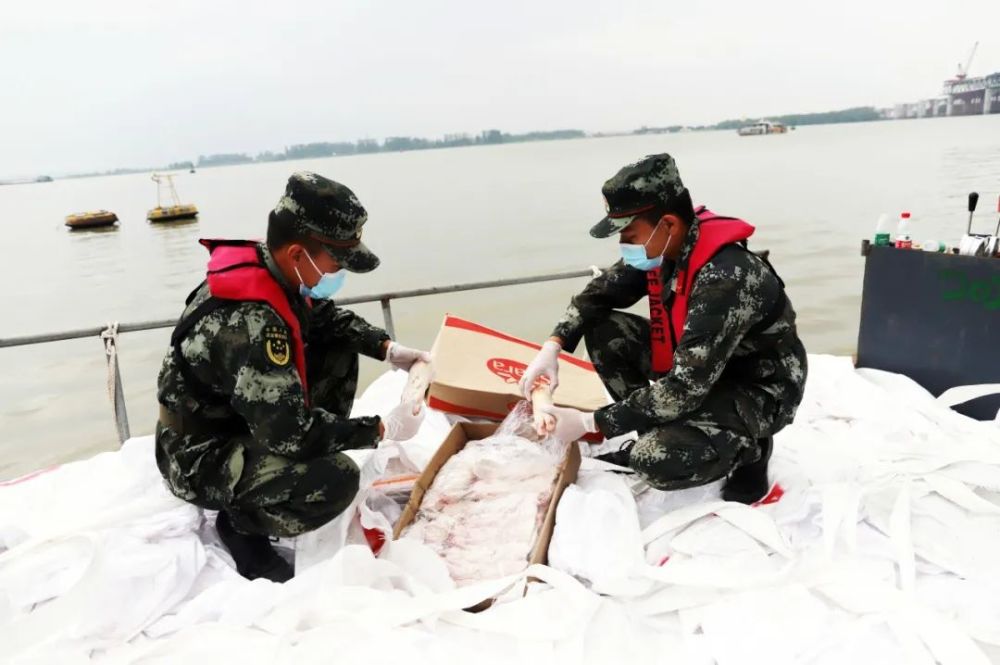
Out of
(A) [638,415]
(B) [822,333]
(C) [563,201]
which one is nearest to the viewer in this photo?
(A) [638,415]

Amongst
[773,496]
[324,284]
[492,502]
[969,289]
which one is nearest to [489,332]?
[492,502]

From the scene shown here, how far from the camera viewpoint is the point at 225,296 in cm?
166

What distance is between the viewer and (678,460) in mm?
1860

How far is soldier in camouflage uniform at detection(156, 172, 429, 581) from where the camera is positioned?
1.64 metres

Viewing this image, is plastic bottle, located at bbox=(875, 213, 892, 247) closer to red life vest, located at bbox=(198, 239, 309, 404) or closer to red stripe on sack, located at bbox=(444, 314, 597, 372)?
red stripe on sack, located at bbox=(444, 314, 597, 372)

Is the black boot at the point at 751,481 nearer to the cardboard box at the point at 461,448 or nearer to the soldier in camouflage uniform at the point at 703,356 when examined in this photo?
the soldier in camouflage uniform at the point at 703,356

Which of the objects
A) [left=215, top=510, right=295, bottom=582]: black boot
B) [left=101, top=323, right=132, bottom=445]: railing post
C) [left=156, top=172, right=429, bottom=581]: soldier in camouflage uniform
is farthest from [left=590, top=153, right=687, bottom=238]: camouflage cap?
[left=101, top=323, right=132, bottom=445]: railing post

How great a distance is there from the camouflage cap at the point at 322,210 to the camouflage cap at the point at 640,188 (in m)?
0.73

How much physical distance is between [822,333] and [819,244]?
5.45 metres

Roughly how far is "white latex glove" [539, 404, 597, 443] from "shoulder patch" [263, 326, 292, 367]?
2.54ft

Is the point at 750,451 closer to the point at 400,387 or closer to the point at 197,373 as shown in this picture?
the point at 197,373

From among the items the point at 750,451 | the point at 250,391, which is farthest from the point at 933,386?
the point at 250,391

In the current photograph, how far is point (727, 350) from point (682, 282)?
11.1 inches

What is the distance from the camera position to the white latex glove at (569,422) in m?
1.95
